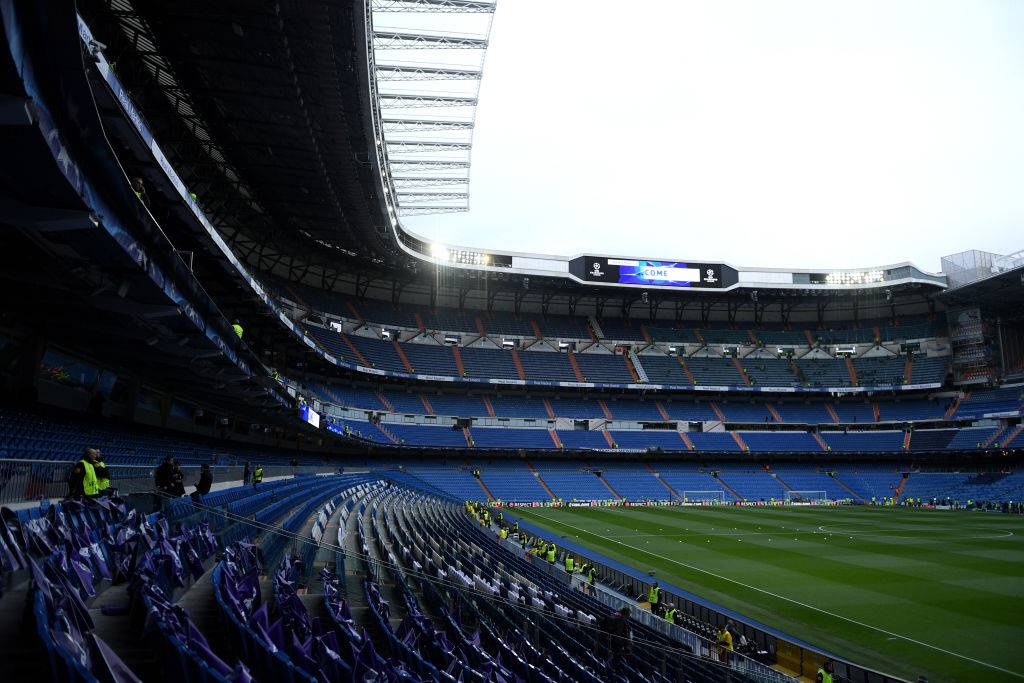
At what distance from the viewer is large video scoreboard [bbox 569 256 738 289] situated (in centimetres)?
6662

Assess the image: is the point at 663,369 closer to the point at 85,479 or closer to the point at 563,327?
the point at 563,327

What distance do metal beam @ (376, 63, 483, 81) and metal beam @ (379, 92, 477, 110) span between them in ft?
6.91

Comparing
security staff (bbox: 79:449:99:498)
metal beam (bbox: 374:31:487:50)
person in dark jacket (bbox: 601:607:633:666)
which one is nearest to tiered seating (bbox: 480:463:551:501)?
metal beam (bbox: 374:31:487:50)

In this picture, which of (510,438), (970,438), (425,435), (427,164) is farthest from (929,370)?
(427,164)

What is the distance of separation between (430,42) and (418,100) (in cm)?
588

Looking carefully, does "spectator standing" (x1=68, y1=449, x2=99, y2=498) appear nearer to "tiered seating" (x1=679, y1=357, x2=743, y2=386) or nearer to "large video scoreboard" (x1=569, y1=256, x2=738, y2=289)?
"large video scoreboard" (x1=569, y1=256, x2=738, y2=289)

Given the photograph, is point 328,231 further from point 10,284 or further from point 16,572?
point 16,572

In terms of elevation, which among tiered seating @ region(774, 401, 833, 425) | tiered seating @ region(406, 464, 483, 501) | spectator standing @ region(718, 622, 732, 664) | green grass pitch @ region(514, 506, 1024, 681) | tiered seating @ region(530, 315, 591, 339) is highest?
tiered seating @ region(530, 315, 591, 339)

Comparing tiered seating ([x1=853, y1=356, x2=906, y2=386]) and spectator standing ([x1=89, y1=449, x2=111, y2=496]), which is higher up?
tiered seating ([x1=853, y1=356, x2=906, y2=386])

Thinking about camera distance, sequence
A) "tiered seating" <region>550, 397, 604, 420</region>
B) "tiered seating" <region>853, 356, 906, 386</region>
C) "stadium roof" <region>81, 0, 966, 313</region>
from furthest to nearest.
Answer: "tiered seating" <region>853, 356, 906, 386</region>
"tiered seating" <region>550, 397, 604, 420</region>
"stadium roof" <region>81, 0, 966, 313</region>

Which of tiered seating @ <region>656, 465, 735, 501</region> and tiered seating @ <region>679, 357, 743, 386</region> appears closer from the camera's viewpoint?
tiered seating @ <region>656, 465, 735, 501</region>

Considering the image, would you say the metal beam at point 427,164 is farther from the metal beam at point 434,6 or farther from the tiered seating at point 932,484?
the tiered seating at point 932,484

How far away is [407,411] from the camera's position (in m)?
62.6

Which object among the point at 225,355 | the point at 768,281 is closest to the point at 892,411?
the point at 768,281
